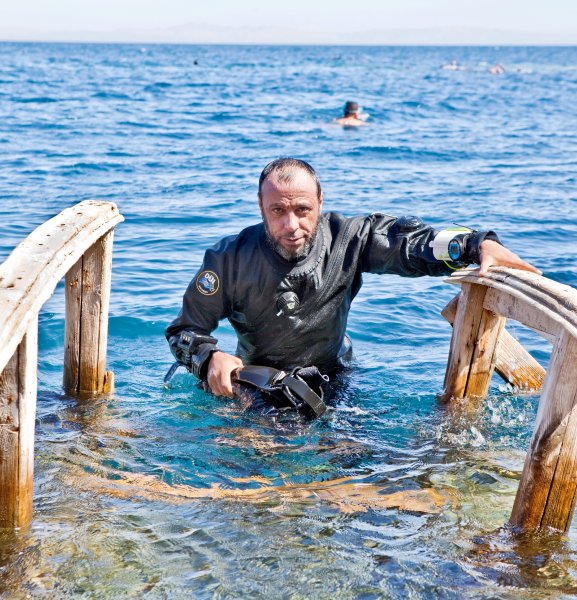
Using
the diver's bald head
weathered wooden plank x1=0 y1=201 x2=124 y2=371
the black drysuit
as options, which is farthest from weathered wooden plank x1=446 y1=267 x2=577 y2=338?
weathered wooden plank x1=0 y1=201 x2=124 y2=371

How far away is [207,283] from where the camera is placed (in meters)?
5.13

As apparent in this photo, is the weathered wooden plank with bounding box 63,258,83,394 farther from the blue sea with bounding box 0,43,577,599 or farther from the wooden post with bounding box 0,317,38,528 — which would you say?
the wooden post with bounding box 0,317,38,528

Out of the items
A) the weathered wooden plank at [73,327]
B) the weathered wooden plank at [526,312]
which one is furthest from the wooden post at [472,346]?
the weathered wooden plank at [73,327]

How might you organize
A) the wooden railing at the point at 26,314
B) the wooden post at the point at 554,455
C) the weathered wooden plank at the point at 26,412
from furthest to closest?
→ the wooden post at the point at 554,455, the weathered wooden plank at the point at 26,412, the wooden railing at the point at 26,314

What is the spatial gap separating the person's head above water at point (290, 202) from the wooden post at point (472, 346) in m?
0.97

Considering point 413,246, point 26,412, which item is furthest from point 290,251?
A: point 26,412

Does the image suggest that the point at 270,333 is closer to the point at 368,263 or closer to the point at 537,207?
the point at 368,263

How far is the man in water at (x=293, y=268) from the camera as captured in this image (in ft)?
16.2

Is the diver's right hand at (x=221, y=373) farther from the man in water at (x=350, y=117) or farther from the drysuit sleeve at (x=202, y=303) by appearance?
the man in water at (x=350, y=117)

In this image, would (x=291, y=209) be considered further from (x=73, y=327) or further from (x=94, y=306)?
(x=73, y=327)

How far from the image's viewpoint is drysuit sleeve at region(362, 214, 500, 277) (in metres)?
4.82

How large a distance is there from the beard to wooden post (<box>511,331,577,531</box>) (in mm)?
1742

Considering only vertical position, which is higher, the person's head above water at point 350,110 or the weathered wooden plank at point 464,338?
the weathered wooden plank at point 464,338

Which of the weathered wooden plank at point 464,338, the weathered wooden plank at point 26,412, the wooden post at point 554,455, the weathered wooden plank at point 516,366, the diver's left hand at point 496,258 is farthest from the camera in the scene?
the weathered wooden plank at point 516,366
